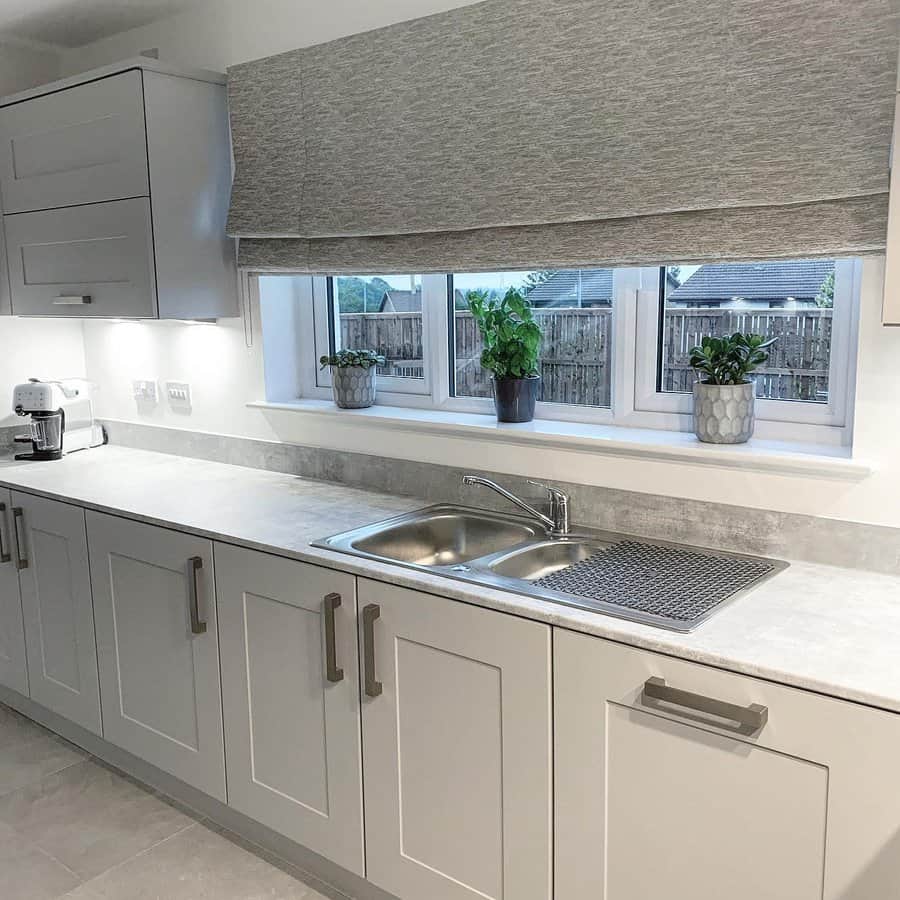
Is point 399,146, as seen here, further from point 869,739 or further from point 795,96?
point 869,739

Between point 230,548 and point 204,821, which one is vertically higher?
point 230,548

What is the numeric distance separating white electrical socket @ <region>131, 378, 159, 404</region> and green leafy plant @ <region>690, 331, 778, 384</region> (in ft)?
6.81

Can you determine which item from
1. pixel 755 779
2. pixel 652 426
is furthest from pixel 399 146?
pixel 755 779

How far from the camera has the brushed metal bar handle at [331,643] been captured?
213 centimetres

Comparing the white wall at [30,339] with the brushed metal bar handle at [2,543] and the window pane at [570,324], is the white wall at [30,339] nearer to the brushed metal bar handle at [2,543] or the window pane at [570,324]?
the brushed metal bar handle at [2,543]

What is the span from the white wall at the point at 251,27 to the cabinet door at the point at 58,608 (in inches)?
58.3

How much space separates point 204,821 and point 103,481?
1092mm

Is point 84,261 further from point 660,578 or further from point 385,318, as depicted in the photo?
point 660,578

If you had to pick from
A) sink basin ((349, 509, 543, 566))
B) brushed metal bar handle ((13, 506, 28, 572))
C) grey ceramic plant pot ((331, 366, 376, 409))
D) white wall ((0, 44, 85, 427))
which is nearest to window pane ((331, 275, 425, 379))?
grey ceramic plant pot ((331, 366, 376, 409))

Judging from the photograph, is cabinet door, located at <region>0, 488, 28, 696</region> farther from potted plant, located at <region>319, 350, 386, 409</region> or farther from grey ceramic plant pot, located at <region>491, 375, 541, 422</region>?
grey ceramic plant pot, located at <region>491, 375, 541, 422</region>

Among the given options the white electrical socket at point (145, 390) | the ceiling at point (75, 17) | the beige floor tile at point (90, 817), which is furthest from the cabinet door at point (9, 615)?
the ceiling at point (75, 17)

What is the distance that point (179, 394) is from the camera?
11.2 feet

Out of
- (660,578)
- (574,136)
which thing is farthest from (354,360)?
(660,578)

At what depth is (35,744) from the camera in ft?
10.2
